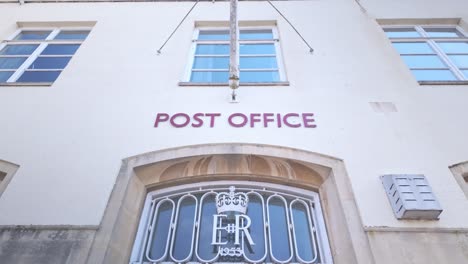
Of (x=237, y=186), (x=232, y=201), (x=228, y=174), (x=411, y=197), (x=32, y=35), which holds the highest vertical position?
(x=32, y=35)

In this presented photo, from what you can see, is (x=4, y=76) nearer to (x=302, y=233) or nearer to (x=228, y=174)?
(x=228, y=174)

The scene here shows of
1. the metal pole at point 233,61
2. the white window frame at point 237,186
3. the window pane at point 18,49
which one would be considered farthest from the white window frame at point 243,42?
the window pane at point 18,49

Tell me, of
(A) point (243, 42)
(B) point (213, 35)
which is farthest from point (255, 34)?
(B) point (213, 35)

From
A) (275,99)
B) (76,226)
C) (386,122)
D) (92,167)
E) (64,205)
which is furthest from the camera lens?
(275,99)

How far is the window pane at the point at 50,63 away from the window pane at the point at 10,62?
1.02 feet

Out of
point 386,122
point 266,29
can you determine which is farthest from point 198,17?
point 386,122

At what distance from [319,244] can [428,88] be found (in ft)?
11.2

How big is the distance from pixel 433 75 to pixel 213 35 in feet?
14.9

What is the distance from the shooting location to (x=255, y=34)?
7.45m

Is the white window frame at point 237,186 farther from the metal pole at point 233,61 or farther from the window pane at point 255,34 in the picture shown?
the window pane at point 255,34

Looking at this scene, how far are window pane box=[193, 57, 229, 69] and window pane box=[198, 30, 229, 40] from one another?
3.01 ft

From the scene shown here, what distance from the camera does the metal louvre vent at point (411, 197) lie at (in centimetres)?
352

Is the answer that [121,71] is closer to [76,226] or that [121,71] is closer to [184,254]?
[76,226]

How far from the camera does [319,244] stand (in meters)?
3.88
